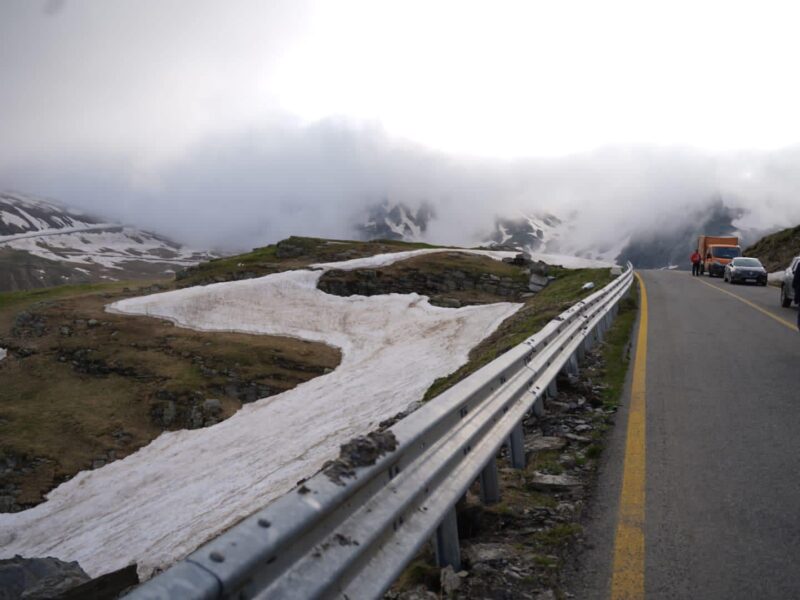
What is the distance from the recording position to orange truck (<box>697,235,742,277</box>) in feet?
127

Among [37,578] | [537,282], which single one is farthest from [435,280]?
[37,578]

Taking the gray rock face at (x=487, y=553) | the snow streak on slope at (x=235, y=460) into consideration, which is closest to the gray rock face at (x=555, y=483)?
the gray rock face at (x=487, y=553)

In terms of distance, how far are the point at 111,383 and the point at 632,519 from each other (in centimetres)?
3125

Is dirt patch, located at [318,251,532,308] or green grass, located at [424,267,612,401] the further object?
dirt patch, located at [318,251,532,308]

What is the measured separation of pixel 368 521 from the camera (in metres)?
2.90

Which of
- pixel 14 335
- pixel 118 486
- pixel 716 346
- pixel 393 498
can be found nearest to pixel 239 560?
pixel 393 498

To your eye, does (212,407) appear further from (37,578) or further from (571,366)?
(571,366)

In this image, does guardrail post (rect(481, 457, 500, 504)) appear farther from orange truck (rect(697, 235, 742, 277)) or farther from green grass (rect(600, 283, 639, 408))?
orange truck (rect(697, 235, 742, 277))

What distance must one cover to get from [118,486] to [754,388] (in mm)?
17847

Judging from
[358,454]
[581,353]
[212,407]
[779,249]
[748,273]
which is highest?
[779,249]

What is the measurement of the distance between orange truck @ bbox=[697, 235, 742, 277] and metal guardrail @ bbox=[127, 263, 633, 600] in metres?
38.7

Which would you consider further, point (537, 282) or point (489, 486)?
point (537, 282)

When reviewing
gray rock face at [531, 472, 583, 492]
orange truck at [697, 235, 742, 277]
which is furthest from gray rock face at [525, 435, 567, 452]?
orange truck at [697, 235, 742, 277]

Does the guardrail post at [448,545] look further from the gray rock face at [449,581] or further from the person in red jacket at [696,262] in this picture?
the person in red jacket at [696,262]
